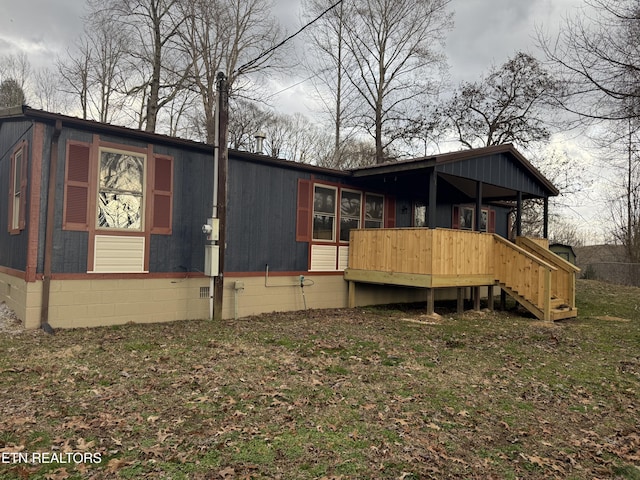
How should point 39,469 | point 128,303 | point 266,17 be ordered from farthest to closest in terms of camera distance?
point 266,17 < point 128,303 < point 39,469

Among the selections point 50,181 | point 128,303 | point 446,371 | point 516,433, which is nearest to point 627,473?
point 516,433

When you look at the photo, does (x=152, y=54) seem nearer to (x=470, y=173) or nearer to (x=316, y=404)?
(x=470, y=173)

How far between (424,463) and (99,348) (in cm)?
455

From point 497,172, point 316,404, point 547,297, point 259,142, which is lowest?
point 316,404

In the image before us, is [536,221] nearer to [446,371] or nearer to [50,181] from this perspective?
[446,371]

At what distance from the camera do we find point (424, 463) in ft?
10.4

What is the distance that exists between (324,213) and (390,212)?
88.3 inches

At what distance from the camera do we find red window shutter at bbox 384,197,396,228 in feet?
38.6

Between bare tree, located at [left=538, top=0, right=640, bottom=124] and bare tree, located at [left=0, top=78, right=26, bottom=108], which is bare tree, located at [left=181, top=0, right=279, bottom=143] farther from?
bare tree, located at [left=538, top=0, right=640, bottom=124]

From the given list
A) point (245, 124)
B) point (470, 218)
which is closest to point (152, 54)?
point (245, 124)

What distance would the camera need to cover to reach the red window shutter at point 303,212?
9969 millimetres

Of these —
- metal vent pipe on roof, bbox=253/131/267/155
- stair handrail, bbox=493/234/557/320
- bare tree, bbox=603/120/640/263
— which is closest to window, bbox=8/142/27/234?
metal vent pipe on roof, bbox=253/131/267/155

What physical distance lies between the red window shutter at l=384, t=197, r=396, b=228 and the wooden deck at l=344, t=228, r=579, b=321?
1454 millimetres

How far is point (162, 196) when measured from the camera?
8000 mm
